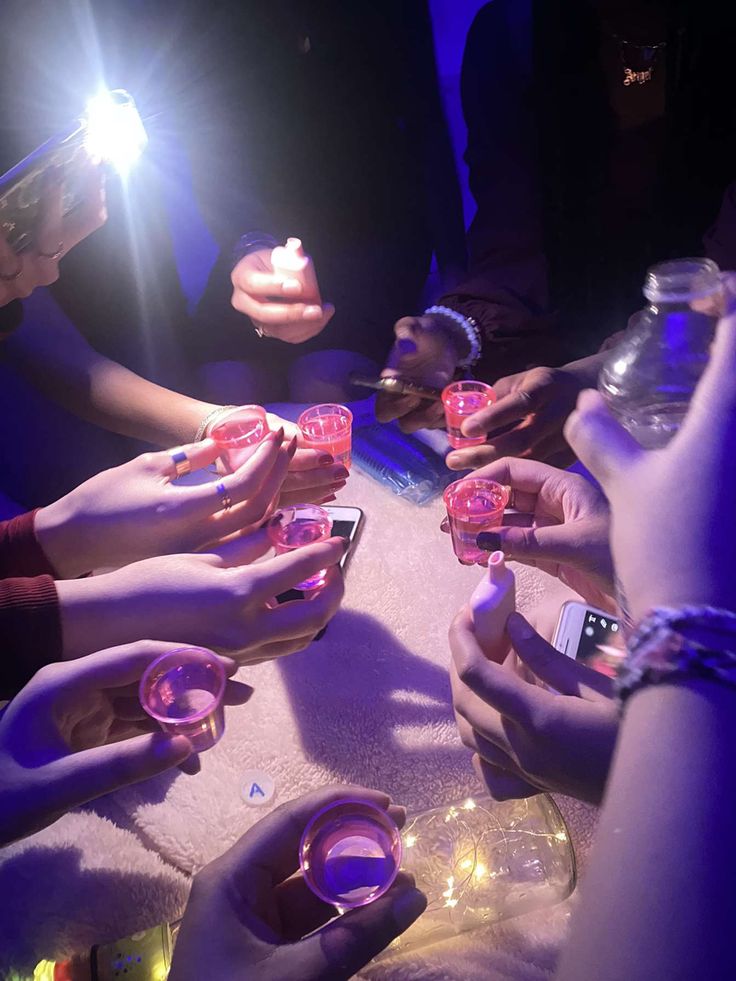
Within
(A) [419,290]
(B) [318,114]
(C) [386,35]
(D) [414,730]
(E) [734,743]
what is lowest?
(D) [414,730]

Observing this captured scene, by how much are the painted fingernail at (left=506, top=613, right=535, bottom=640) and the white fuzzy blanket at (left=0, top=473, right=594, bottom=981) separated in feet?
1.04

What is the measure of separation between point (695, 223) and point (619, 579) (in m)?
1.80

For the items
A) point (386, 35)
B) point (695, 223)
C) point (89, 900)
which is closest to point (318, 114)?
point (386, 35)

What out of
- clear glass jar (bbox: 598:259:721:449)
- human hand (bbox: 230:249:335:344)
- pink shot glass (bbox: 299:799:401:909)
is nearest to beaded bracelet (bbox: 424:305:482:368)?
human hand (bbox: 230:249:335:344)

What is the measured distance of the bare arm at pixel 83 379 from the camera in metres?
1.87

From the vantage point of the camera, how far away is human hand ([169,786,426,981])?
0.70 m

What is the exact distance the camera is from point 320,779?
110cm

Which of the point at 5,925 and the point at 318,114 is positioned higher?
the point at 318,114

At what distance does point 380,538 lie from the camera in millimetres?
1562

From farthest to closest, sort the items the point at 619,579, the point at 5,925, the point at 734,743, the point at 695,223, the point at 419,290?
the point at 419,290 < the point at 695,223 < the point at 5,925 < the point at 619,579 < the point at 734,743

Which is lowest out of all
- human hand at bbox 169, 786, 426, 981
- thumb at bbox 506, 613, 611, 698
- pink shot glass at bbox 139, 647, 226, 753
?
human hand at bbox 169, 786, 426, 981

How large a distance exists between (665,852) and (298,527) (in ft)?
3.26

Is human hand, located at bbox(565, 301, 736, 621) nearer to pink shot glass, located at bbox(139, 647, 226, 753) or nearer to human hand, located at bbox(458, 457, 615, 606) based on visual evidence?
human hand, located at bbox(458, 457, 615, 606)

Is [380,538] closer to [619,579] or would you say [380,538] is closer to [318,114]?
[619,579]
